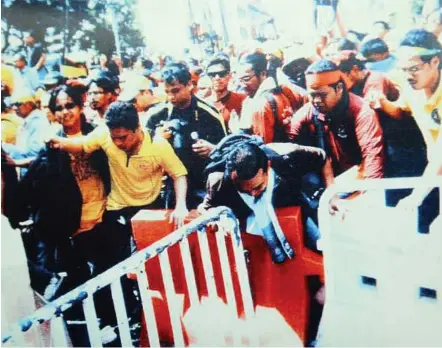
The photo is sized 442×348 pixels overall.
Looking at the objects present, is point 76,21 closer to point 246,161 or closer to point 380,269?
point 246,161

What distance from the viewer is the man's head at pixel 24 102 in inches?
62.6

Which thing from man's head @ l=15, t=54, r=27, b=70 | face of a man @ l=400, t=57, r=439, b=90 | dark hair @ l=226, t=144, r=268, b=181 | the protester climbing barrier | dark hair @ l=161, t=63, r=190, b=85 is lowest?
the protester climbing barrier

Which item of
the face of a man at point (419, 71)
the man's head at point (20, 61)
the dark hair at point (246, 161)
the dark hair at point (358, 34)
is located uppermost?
the man's head at point (20, 61)

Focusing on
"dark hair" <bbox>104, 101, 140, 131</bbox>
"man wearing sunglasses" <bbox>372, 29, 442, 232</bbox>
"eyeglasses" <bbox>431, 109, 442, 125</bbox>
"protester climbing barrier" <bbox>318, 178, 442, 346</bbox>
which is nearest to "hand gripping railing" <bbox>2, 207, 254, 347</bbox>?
"protester climbing barrier" <bbox>318, 178, 442, 346</bbox>

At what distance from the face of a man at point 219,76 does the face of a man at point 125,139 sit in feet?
1.03

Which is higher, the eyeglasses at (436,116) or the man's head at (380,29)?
the man's head at (380,29)

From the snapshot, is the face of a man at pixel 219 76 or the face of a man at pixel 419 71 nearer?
the face of a man at pixel 419 71

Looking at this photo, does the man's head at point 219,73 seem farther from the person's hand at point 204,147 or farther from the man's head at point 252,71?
the person's hand at point 204,147

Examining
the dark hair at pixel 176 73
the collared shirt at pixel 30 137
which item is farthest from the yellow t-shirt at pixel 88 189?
the dark hair at pixel 176 73

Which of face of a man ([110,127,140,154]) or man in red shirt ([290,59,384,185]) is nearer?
man in red shirt ([290,59,384,185])

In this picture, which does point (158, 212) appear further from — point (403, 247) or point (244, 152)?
point (403, 247)

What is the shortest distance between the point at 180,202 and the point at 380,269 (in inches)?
26.7

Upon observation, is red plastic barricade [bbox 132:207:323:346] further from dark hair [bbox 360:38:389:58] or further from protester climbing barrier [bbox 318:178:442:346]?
dark hair [bbox 360:38:389:58]

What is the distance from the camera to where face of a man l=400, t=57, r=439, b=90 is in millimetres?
1436
